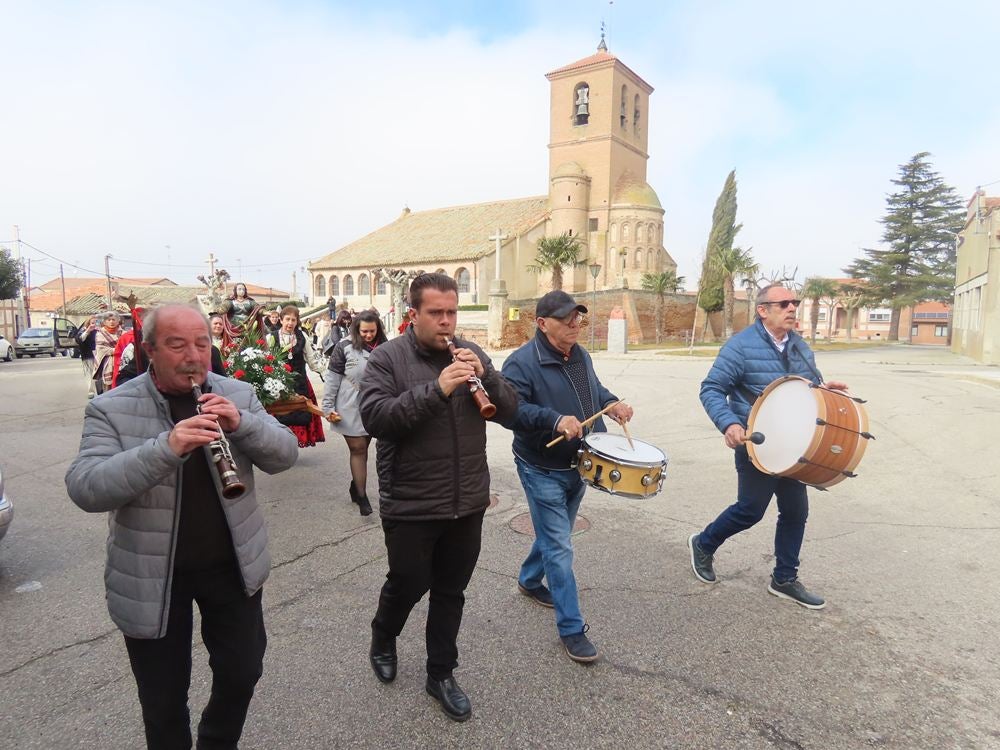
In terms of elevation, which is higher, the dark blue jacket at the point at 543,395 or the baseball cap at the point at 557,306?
the baseball cap at the point at 557,306

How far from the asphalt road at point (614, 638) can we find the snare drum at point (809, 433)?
92 centimetres

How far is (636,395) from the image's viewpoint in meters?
13.8

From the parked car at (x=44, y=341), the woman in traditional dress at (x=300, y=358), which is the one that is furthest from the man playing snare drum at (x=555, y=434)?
the parked car at (x=44, y=341)

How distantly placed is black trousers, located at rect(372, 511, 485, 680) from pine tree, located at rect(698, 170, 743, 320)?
42.6 meters

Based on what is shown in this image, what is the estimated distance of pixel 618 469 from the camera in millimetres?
3338

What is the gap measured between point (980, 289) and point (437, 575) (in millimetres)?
28070

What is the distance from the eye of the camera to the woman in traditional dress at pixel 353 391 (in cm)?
574

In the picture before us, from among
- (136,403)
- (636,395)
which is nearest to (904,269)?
(636,395)

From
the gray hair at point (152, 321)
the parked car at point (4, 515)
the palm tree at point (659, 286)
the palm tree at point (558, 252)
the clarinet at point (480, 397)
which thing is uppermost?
the palm tree at point (558, 252)

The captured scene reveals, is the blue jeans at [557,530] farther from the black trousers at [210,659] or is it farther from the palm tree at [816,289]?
the palm tree at [816,289]

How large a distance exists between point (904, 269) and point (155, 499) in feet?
190

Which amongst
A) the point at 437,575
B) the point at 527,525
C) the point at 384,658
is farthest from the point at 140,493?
the point at 527,525

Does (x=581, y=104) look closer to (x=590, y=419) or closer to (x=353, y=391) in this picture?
(x=353, y=391)

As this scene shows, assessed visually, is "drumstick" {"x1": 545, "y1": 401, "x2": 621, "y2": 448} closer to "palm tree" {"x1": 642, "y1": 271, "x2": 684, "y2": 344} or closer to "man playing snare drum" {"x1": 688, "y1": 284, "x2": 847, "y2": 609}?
"man playing snare drum" {"x1": 688, "y1": 284, "x2": 847, "y2": 609}
